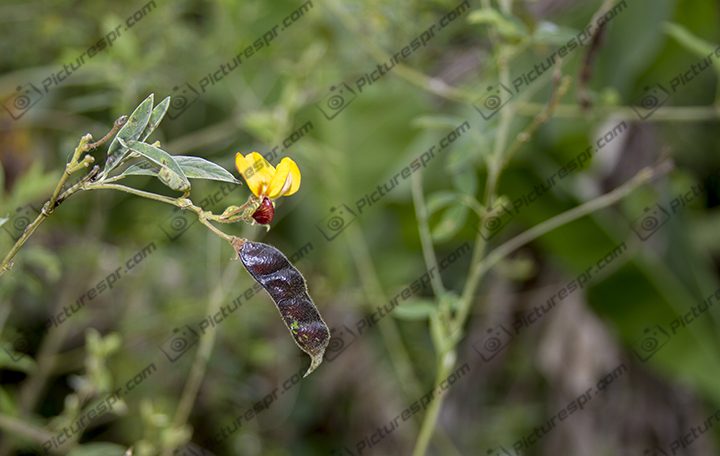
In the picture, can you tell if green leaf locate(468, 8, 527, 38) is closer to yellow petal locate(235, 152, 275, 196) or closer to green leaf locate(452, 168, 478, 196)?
green leaf locate(452, 168, 478, 196)

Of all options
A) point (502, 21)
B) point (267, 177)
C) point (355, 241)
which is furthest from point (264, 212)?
point (355, 241)

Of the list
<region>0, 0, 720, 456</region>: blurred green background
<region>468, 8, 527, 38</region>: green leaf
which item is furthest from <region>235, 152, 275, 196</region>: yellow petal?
<region>0, 0, 720, 456</region>: blurred green background

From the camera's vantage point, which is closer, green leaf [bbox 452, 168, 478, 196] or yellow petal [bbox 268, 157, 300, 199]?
yellow petal [bbox 268, 157, 300, 199]

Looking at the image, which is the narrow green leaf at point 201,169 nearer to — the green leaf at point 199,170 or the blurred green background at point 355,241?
the green leaf at point 199,170

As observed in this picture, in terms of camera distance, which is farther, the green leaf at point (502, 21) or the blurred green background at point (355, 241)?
the blurred green background at point (355, 241)

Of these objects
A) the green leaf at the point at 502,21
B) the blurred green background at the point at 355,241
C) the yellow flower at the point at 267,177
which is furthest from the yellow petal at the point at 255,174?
the blurred green background at the point at 355,241

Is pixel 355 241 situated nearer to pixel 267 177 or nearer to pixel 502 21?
pixel 502 21

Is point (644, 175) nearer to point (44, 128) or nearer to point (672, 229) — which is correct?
point (672, 229)
